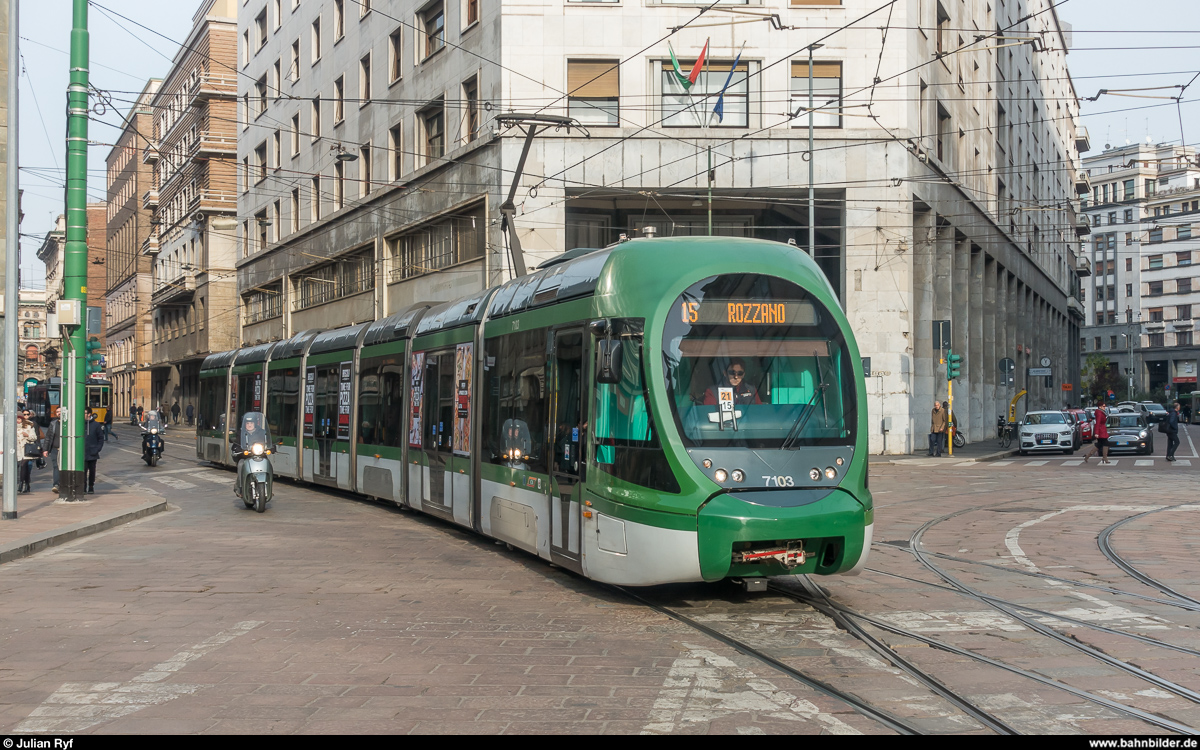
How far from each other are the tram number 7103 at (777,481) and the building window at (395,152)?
103 feet

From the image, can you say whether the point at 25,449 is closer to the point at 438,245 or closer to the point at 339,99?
the point at 438,245

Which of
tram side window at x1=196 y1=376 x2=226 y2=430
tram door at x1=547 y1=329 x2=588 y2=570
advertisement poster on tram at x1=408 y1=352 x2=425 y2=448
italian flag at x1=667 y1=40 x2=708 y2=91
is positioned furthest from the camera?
italian flag at x1=667 y1=40 x2=708 y2=91

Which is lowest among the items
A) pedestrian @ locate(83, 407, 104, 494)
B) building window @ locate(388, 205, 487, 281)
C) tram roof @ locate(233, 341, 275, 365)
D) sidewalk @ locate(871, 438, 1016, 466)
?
sidewalk @ locate(871, 438, 1016, 466)

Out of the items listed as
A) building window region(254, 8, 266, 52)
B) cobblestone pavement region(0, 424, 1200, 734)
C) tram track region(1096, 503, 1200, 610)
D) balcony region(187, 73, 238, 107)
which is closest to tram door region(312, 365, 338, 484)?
cobblestone pavement region(0, 424, 1200, 734)

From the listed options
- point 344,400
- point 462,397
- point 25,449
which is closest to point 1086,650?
point 462,397

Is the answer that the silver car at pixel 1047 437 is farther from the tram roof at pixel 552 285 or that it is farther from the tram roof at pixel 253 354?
the tram roof at pixel 552 285

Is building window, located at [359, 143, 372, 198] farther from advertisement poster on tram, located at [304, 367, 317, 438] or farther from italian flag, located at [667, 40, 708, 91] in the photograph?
advertisement poster on tram, located at [304, 367, 317, 438]

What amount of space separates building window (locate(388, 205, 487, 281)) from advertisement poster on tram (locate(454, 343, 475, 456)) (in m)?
19.1

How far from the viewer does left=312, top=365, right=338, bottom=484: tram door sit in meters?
19.6

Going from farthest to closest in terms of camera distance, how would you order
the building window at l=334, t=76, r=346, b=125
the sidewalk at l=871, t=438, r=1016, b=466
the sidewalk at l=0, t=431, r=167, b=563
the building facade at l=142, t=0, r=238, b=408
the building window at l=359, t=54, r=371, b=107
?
the building facade at l=142, t=0, r=238, b=408 < the building window at l=334, t=76, r=346, b=125 < the building window at l=359, t=54, r=371, b=107 < the sidewalk at l=871, t=438, r=1016, b=466 < the sidewalk at l=0, t=431, r=167, b=563

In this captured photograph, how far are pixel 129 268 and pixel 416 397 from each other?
78.3m

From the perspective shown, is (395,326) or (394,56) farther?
(394,56)

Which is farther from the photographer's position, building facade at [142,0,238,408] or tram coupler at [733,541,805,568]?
building facade at [142,0,238,408]

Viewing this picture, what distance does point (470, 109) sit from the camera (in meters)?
33.2
